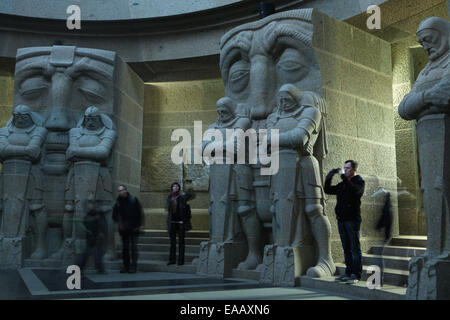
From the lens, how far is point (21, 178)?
8281 mm

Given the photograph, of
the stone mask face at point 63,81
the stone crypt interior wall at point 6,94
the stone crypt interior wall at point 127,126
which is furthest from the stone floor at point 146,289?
the stone crypt interior wall at point 6,94

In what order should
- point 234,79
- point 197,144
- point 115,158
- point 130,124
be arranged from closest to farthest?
1. point 234,79
2. point 115,158
3. point 130,124
4. point 197,144

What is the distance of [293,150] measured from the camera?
19.9 feet

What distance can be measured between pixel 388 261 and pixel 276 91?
9.72 ft

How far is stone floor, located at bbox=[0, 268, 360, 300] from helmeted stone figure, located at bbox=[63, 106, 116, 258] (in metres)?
1.47

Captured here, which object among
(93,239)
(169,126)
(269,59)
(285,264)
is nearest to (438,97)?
(285,264)

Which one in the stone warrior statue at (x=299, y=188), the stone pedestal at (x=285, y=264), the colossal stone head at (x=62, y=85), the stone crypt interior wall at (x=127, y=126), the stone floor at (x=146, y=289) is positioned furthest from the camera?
the stone crypt interior wall at (x=127, y=126)

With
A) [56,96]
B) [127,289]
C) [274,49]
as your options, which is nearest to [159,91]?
[56,96]

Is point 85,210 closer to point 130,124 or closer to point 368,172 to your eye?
point 130,124

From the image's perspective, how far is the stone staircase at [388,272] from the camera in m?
4.81

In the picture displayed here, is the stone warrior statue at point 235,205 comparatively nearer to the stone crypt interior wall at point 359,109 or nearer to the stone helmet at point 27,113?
the stone crypt interior wall at point 359,109

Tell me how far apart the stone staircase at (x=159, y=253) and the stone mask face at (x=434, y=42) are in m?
4.66

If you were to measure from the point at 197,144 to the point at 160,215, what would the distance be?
197 cm

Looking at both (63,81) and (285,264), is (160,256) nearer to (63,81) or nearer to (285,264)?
(285,264)
